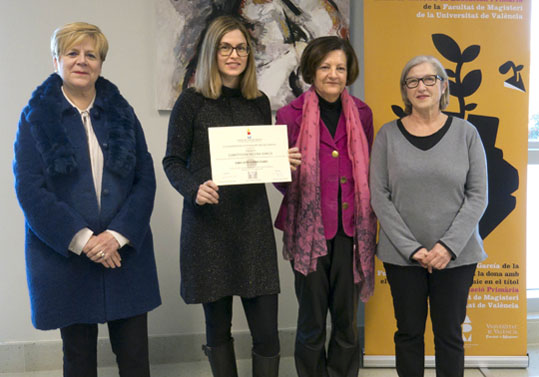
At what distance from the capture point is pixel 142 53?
260 centimetres

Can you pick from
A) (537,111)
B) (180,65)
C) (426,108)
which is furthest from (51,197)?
(537,111)

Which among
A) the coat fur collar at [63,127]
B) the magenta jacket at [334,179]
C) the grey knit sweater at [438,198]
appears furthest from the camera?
the magenta jacket at [334,179]

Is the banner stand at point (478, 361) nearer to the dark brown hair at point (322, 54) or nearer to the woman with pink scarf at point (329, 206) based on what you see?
the woman with pink scarf at point (329, 206)

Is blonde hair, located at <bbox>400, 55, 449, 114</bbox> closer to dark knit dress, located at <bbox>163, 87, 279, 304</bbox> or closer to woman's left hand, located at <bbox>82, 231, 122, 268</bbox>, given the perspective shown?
dark knit dress, located at <bbox>163, 87, 279, 304</bbox>

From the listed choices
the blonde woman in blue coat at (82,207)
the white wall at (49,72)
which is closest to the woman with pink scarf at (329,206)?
the blonde woman in blue coat at (82,207)

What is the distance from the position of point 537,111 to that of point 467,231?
5.82ft

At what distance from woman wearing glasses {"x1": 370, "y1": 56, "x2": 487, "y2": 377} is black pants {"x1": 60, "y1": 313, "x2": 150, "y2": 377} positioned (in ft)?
3.44

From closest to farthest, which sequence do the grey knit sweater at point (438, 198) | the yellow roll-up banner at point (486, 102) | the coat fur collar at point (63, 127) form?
1. the coat fur collar at point (63, 127)
2. the grey knit sweater at point (438, 198)
3. the yellow roll-up banner at point (486, 102)

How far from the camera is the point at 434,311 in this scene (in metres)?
1.86

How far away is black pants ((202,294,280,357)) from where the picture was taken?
1810mm

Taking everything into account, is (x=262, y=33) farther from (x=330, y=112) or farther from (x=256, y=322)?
(x=256, y=322)

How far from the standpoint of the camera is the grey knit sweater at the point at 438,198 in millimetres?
1788

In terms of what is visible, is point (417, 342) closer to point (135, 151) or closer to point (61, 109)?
point (135, 151)

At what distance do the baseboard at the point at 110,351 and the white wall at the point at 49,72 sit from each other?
46 mm
